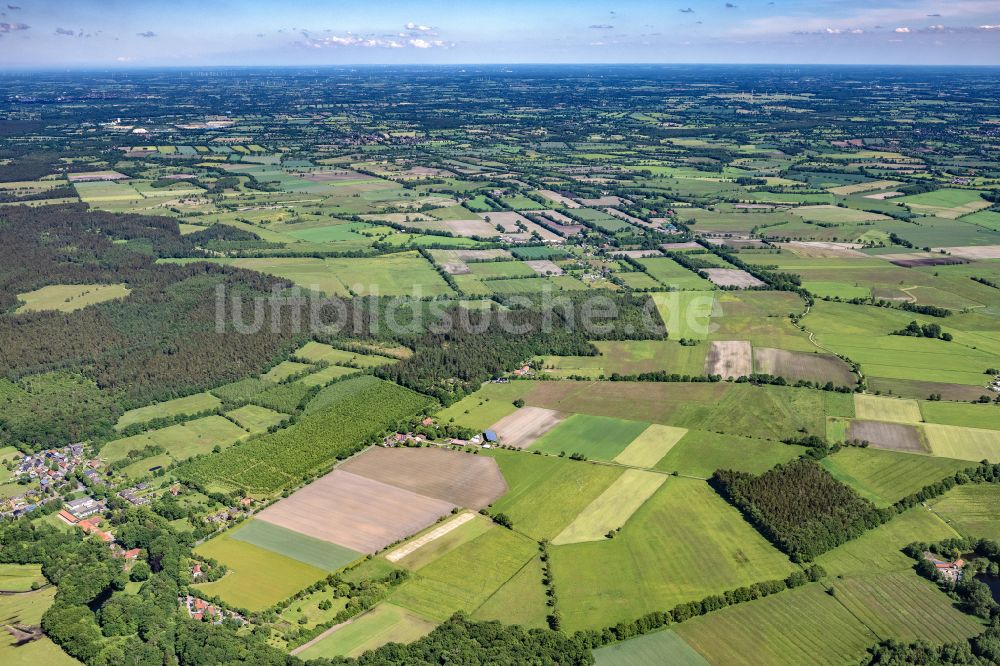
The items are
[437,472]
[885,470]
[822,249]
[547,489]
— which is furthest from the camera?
[822,249]

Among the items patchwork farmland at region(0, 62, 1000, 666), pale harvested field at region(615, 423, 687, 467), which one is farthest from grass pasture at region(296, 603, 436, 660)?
pale harvested field at region(615, 423, 687, 467)

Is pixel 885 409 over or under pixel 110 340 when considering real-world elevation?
over

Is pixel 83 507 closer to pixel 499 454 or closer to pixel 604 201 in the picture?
pixel 499 454

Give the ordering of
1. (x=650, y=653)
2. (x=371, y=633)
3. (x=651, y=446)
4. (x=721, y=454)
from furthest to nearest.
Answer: (x=651, y=446), (x=721, y=454), (x=371, y=633), (x=650, y=653)

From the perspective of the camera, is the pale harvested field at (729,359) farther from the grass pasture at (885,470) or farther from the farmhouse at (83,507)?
the farmhouse at (83,507)

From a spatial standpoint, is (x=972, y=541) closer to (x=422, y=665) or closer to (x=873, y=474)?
(x=873, y=474)

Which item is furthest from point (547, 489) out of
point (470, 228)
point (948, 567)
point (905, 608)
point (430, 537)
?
point (470, 228)

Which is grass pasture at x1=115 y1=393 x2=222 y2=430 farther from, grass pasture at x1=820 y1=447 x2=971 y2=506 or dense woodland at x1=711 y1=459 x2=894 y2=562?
grass pasture at x1=820 y1=447 x2=971 y2=506
